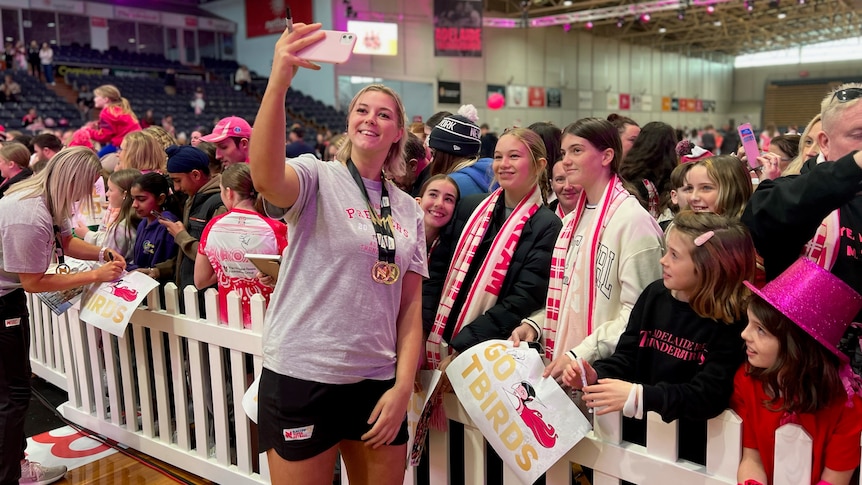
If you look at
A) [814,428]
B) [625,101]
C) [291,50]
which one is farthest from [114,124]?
[625,101]

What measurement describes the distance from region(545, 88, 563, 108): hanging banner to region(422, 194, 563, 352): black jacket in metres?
21.9

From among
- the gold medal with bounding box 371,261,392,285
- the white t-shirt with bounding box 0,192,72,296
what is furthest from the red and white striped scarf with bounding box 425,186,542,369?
the white t-shirt with bounding box 0,192,72,296

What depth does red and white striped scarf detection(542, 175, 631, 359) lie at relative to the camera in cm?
194

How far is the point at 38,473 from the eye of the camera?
111 inches

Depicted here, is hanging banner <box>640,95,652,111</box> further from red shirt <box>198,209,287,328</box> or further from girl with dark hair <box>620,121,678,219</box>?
red shirt <box>198,209,287,328</box>

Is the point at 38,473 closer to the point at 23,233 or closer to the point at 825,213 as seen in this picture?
the point at 23,233

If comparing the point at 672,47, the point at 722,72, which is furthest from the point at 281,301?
the point at 722,72

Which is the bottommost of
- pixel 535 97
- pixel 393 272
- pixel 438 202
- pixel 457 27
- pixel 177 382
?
pixel 177 382

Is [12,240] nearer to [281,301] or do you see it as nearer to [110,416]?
[110,416]

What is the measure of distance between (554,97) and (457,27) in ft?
26.1

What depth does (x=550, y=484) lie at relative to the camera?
193 cm

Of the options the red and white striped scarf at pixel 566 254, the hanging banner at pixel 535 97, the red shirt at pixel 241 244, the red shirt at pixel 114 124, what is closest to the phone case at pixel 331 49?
the red and white striped scarf at pixel 566 254

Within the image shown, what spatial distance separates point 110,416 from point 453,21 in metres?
14.6

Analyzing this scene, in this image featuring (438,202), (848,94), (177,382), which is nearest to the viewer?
(848,94)
